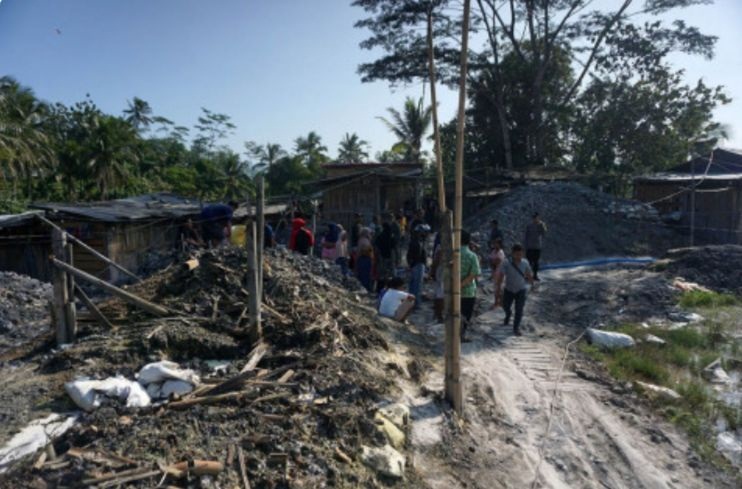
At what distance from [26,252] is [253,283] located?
13.1 m

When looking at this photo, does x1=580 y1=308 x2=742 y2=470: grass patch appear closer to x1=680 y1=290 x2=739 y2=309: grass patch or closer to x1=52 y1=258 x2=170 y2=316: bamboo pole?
x1=680 y1=290 x2=739 y2=309: grass patch

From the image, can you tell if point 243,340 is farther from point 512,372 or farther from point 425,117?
point 425,117

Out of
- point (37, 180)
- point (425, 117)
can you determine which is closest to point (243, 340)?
point (37, 180)

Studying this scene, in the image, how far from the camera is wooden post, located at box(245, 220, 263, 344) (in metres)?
5.93

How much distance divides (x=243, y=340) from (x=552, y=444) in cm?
348

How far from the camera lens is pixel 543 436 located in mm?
5562

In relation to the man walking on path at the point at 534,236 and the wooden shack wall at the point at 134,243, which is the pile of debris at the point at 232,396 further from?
the wooden shack wall at the point at 134,243

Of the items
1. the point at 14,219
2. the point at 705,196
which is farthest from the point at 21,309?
the point at 705,196

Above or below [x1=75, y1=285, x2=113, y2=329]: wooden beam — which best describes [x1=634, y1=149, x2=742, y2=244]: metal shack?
above

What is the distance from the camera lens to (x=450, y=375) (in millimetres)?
5688

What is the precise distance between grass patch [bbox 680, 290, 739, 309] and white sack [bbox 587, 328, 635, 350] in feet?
8.85

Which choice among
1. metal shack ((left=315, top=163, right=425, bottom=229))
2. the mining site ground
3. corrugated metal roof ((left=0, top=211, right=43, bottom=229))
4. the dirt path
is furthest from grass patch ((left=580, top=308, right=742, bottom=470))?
corrugated metal roof ((left=0, top=211, right=43, bottom=229))

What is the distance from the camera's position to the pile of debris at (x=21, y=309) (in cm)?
877

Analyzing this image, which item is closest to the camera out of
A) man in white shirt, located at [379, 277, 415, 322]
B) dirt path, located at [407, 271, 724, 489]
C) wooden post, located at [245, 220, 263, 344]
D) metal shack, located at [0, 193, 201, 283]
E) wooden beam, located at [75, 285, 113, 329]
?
dirt path, located at [407, 271, 724, 489]
